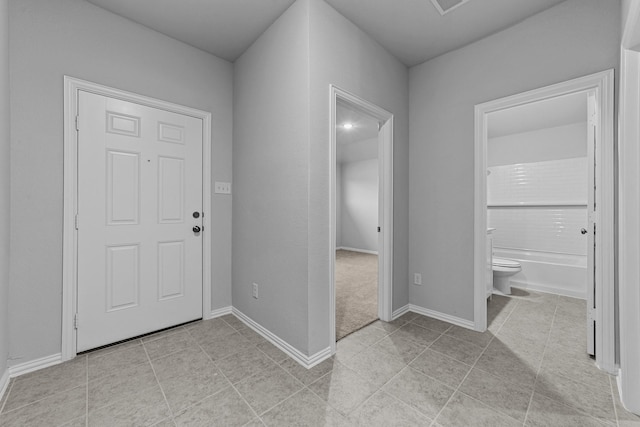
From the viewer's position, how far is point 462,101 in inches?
94.1

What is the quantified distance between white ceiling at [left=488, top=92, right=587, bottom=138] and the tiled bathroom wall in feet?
1.91

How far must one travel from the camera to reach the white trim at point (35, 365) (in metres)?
1.65

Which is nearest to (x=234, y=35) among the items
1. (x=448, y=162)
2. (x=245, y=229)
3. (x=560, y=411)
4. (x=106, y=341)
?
(x=245, y=229)

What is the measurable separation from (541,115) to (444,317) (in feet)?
10.1

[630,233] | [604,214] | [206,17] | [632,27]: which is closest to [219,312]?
[206,17]

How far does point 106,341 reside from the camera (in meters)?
2.00

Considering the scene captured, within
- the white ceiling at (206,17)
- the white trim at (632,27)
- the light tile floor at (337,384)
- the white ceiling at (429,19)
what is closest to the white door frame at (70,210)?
the light tile floor at (337,384)

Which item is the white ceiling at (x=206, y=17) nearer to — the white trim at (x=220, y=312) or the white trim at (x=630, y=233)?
the white trim at (x=630, y=233)

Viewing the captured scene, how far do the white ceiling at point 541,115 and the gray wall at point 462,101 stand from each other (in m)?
1.04

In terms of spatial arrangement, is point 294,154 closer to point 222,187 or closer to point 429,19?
point 222,187

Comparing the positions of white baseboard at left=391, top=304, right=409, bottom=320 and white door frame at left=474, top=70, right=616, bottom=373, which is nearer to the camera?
white door frame at left=474, top=70, right=616, bottom=373

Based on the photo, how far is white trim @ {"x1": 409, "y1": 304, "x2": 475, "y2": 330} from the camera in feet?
7.72

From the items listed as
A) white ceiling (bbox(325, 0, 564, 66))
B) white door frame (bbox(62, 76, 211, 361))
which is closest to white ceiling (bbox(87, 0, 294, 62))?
white ceiling (bbox(325, 0, 564, 66))

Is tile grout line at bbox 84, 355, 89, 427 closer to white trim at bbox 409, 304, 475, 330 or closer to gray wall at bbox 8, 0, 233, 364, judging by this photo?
gray wall at bbox 8, 0, 233, 364
